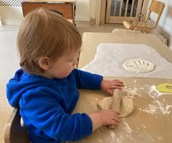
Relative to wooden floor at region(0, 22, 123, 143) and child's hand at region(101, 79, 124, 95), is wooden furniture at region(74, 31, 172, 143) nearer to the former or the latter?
child's hand at region(101, 79, 124, 95)

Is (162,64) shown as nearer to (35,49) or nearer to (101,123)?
(101,123)

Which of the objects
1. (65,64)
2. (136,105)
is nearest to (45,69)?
(65,64)

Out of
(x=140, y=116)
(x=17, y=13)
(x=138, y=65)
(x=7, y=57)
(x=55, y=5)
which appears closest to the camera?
(x=140, y=116)

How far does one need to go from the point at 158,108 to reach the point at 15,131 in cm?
44

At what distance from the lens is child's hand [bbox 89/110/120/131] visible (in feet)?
1.65

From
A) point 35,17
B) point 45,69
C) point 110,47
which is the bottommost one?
point 110,47

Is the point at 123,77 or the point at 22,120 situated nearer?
the point at 22,120

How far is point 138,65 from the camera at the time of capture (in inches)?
34.0

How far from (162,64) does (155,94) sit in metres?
0.25

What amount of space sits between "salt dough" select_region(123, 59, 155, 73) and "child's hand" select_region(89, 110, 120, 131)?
1.11 feet

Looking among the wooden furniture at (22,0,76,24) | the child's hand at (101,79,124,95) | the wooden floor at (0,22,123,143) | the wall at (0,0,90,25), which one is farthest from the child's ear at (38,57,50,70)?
the wall at (0,0,90,25)

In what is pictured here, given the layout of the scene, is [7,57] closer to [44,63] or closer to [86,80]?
[86,80]

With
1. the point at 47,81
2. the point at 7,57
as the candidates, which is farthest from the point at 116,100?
the point at 7,57

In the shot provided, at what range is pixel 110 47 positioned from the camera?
104 centimetres
